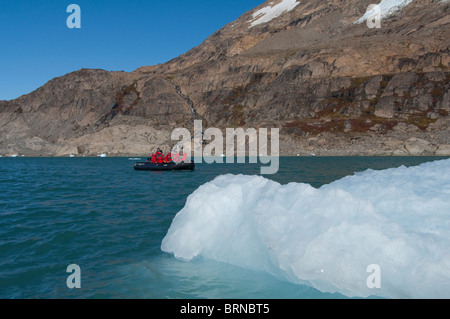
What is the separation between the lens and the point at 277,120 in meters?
118

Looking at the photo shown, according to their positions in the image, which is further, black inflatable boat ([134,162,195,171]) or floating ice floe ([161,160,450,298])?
black inflatable boat ([134,162,195,171])

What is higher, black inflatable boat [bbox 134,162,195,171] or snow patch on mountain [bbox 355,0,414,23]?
snow patch on mountain [bbox 355,0,414,23]

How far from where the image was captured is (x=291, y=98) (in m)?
124

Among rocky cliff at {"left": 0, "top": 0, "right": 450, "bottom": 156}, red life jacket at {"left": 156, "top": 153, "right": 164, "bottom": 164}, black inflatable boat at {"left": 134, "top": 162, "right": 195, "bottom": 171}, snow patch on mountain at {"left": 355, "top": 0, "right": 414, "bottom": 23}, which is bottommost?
black inflatable boat at {"left": 134, "top": 162, "right": 195, "bottom": 171}

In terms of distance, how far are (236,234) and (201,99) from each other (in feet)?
466

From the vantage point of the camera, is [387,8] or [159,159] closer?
[159,159]

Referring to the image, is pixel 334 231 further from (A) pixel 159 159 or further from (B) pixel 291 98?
(B) pixel 291 98

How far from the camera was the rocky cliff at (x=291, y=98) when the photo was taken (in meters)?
102

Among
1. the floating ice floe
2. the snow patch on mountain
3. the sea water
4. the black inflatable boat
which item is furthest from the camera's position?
the snow patch on mountain

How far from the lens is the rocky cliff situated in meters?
102

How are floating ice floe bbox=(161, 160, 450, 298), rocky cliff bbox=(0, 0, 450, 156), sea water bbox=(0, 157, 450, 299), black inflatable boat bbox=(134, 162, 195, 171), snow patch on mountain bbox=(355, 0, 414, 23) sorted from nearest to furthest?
floating ice floe bbox=(161, 160, 450, 298) < sea water bbox=(0, 157, 450, 299) < black inflatable boat bbox=(134, 162, 195, 171) < rocky cliff bbox=(0, 0, 450, 156) < snow patch on mountain bbox=(355, 0, 414, 23)

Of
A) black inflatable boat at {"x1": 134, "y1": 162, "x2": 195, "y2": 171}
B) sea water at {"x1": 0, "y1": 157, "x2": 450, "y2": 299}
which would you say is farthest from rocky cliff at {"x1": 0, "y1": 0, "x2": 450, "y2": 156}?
sea water at {"x1": 0, "y1": 157, "x2": 450, "y2": 299}

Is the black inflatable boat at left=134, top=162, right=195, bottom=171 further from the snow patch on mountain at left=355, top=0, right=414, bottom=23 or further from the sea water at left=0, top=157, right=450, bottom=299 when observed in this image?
the snow patch on mountain at left=355, top=0, right=414, bottom=23

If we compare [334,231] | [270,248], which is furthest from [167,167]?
[334,231]
